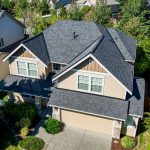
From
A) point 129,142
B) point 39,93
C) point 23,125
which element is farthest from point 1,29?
point 129,142

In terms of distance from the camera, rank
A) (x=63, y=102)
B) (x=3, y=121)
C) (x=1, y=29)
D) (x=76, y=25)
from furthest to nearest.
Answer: (x=1, y=29) < (x=76, y=25) < (x=3, y=121) < (x=63, y=102)

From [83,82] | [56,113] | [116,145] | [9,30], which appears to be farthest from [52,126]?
[9,30]

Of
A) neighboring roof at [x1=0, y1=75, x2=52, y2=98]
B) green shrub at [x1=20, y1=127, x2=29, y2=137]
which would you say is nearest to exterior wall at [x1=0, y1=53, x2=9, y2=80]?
neighboring roof at [x1=0, y1=75, x2=52, y2=98]

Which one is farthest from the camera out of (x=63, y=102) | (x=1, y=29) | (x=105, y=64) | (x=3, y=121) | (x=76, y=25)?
(x=1, y=29)

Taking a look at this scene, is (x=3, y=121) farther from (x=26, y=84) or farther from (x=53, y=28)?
(x=53, y=28)

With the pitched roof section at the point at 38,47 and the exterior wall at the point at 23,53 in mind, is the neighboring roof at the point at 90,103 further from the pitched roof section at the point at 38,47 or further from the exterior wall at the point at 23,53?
the exterior wall at the point at 23,53

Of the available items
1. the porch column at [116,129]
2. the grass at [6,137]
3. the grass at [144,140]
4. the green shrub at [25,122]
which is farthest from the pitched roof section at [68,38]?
the grass at [144,140]

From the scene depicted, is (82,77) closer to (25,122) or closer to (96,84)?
(96,84)
